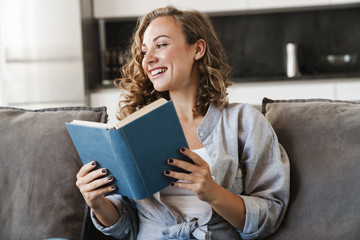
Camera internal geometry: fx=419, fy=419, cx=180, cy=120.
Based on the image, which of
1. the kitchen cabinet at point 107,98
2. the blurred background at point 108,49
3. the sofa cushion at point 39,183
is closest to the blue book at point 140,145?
the sofa cushion at point 39,183

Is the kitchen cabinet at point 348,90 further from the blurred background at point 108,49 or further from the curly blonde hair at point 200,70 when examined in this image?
the curly blonde hair at point 200,70

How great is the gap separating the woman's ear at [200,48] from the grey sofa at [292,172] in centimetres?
30

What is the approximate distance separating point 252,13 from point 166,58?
2806mm

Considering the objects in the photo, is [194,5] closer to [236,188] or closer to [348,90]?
[348,90]

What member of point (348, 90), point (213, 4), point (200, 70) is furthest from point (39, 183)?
point (348, 90)

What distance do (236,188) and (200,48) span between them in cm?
52

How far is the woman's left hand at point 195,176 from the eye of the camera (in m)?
1.06

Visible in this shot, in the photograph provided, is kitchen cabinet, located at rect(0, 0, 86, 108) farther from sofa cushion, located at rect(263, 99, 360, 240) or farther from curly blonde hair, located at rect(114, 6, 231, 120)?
sofa cushion, located at rect(263, 99, 360, 240)

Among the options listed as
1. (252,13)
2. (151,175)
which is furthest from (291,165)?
(252,13)

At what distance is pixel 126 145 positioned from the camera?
984mm

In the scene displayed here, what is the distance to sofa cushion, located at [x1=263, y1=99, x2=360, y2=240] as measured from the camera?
4.13 feet

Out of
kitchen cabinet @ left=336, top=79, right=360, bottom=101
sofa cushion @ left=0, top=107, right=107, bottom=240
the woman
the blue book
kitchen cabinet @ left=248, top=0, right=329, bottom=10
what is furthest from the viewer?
kitchen cabinet @ left=248, top=0, right=329, bottom=10

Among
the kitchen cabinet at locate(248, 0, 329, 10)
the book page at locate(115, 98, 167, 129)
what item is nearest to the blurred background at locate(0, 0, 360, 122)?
the kitchen cabinet at locate(248, 0, 329, 10)

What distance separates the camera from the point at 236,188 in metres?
1.35
